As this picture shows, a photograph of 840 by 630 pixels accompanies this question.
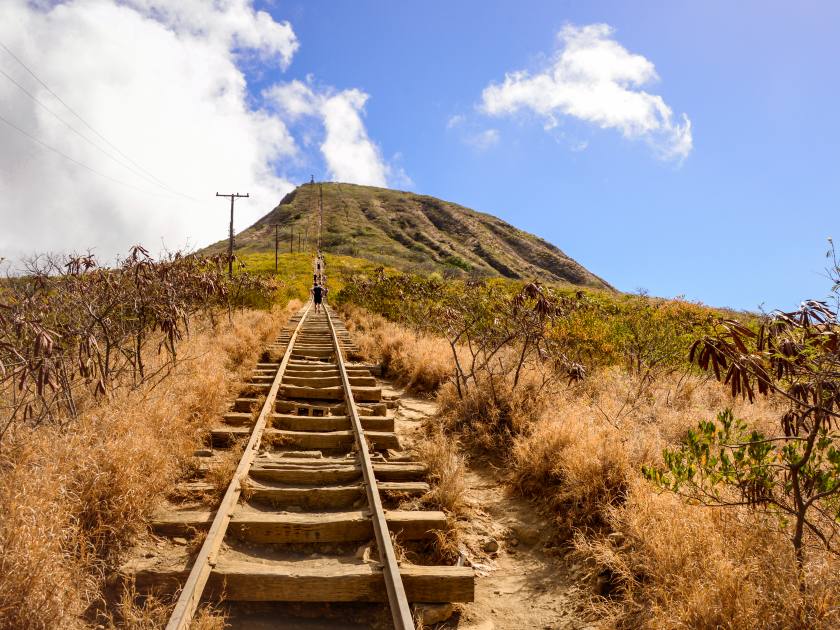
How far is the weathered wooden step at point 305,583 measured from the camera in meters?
3.45

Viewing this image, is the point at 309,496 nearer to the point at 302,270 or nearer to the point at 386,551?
the point at 386,551

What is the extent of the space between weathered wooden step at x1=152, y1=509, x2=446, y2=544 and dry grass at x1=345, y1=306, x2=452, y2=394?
497 cm

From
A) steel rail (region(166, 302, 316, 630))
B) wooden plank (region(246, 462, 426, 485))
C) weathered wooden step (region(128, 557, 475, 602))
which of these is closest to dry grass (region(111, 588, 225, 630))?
steel rail (region(166, 302, 316, 630))

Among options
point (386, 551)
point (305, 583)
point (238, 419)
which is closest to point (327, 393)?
point (238, 419)

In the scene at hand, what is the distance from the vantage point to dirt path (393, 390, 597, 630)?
356 cm

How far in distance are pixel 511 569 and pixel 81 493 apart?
11.4 ft

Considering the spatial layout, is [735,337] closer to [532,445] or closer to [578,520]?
[578,520]

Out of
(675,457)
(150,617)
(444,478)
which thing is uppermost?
(675,457)

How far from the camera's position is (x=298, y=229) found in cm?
11750

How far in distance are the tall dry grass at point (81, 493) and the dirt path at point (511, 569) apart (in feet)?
7.90

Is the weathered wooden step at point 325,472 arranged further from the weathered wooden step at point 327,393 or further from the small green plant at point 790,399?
the weathered wooden step at point 327,393

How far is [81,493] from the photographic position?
3896mm

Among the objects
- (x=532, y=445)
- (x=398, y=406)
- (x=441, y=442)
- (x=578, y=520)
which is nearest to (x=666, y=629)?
(x=578, y=520)

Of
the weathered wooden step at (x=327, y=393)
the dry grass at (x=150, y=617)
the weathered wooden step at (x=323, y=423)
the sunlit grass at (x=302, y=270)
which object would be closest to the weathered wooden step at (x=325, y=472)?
the weathered wooden step at (x=323, y=423)
